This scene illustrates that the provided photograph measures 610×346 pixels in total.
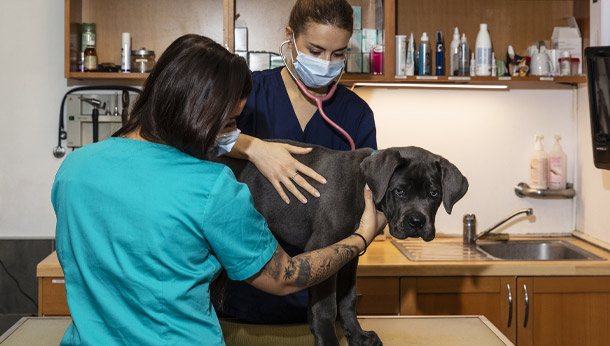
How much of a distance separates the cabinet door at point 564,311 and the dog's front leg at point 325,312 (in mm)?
1509

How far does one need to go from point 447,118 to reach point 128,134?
8.11ft

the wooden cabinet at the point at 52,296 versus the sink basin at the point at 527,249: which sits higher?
the sink basin at the point at 527,249

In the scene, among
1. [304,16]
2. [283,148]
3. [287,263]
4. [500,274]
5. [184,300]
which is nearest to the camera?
[184,300]

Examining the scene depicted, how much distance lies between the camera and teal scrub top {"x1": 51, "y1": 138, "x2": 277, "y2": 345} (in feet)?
3.35

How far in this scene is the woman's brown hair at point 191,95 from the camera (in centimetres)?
107

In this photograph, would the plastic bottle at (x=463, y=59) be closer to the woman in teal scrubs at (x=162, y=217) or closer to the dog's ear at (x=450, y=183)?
the dog's ear at (x=450, y=183)


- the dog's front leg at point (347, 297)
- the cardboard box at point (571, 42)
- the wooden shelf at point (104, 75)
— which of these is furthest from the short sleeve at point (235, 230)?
the cardboard box at point (571, 42)

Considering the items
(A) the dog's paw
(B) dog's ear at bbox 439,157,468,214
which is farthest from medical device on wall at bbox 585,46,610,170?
(A) the dog's paw

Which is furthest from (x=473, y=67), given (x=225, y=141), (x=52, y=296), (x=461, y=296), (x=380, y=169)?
(x=52, y=296)

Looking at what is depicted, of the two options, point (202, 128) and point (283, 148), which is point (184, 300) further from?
point (283, 148)

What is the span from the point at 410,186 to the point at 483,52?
70.4 inches

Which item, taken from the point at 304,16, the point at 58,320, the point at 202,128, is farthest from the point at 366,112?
the point at 58,320

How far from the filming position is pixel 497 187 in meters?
3.38

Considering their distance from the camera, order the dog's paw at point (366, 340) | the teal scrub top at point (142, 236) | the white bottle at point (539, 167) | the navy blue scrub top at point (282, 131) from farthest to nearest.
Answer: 1. the white bottle at point (539, 167)
2. the navy blue scrub top at point (282, 131)
3. the dog's paw at point (366, 340)
4. the teal scrub top at point (142, 236)
